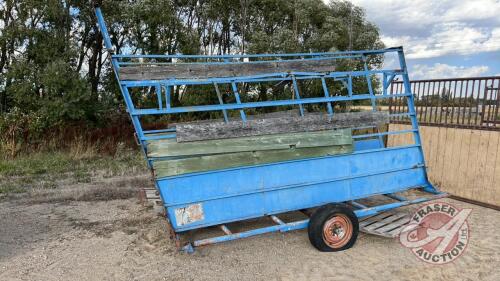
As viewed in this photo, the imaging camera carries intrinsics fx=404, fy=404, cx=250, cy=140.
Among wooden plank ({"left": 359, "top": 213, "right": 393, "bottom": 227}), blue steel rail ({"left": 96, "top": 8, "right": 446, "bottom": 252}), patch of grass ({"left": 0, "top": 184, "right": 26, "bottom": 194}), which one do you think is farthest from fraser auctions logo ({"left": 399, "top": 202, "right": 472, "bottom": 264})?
patch of grass ({"left": 0, "top": 184, "right": 26, "bottom": 194})

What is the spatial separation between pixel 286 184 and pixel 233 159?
76 cm

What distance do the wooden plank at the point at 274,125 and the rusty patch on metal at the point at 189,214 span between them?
782 millimetres

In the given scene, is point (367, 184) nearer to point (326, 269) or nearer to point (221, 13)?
point (326, 269)

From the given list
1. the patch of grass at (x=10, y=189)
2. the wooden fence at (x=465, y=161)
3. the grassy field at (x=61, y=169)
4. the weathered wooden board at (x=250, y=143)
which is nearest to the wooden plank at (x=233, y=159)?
the weathered wooden board at (x=250, y=143)

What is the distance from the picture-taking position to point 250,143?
486 centimetres

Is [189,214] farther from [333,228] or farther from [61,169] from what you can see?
[61,169]

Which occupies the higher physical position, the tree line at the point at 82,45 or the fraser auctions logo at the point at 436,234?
the tree line at the point at 82,45

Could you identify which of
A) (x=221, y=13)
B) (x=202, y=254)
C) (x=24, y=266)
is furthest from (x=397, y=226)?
(x=221, y=13)

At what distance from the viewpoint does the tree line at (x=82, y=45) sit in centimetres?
1346

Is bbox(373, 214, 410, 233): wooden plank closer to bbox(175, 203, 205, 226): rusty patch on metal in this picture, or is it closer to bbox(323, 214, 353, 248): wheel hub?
bbox(323, 214, 353, 248): wheel hub

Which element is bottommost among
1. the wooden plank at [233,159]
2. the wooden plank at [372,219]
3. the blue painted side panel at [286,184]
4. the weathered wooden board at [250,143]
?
the wooden plank at [372,219]

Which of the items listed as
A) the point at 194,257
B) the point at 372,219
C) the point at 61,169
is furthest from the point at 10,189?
the point at 372,219

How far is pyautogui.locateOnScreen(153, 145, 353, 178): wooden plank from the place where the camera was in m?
Answer: 4.52

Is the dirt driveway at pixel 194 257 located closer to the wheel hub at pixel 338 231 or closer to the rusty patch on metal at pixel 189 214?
the wheel hub at pixel 338 231
